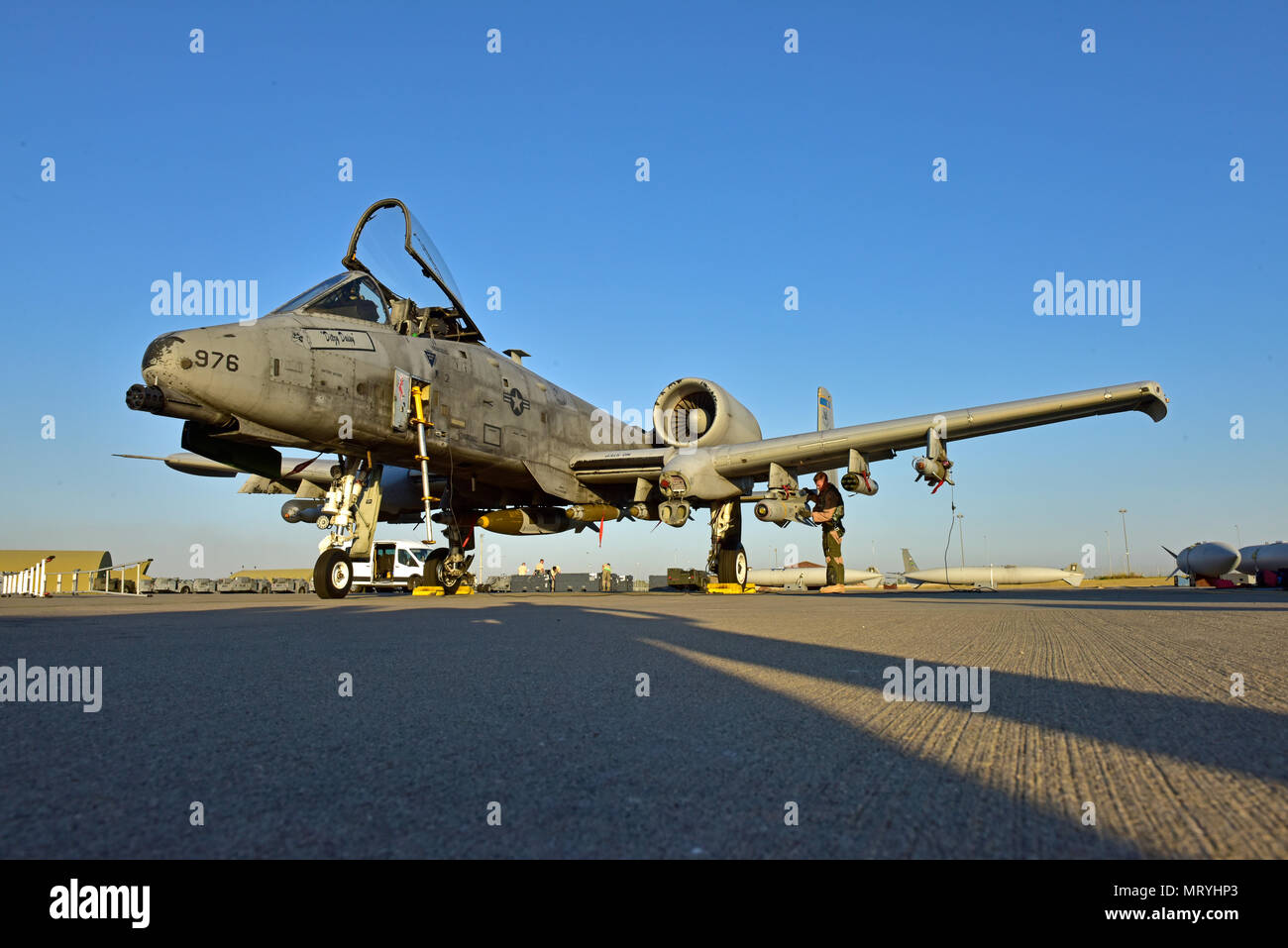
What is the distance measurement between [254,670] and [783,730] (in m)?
2.74

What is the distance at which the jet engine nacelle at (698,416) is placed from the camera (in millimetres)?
16828

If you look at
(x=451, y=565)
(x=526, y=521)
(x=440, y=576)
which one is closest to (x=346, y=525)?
(x=451, y=565)

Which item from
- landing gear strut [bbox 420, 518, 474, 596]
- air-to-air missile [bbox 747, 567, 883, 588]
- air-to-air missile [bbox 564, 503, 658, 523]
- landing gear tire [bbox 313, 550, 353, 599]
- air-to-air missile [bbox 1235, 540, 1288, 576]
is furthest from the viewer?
air-to-air missile [bbox 747, 567, 883, 588]

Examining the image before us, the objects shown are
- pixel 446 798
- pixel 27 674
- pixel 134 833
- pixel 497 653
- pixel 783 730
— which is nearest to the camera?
pixel 134 833

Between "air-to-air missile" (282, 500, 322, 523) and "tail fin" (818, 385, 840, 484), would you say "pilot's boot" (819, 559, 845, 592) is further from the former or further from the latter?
"air-to-air missile" (282, 500, 322, 523)

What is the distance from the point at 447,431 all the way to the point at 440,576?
14.8 feet

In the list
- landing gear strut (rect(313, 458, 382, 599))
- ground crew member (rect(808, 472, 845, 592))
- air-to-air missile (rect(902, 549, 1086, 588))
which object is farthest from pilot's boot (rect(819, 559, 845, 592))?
air-to-air missile (rect(902, 549, 1086, 588))

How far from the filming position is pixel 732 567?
18.1 m

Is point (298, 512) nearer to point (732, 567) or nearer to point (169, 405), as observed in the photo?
point (169, 405)

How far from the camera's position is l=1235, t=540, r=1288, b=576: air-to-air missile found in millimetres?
32703

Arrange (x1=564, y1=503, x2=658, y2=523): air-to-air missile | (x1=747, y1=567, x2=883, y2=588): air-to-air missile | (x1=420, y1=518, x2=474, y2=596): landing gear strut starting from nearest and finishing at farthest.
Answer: (x1=420, y1=518, x2=474, y2=596): landing gear strut < (x1=564, y1=503, x2=658, y2=523): air-to-air missile < (x1=747, y1=567, x2=883, y2=588): air-to-air missile

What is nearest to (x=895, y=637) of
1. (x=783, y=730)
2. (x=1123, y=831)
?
(x=783, y=730)

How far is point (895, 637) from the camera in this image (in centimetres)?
519
